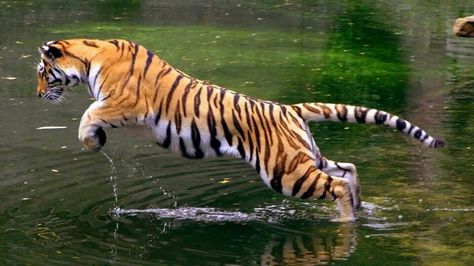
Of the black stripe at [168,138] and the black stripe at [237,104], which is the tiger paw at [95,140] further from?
the black stripe at [237,104]

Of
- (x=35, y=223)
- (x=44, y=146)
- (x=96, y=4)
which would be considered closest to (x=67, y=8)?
(x=96, y=4)

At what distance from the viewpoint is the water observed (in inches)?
248

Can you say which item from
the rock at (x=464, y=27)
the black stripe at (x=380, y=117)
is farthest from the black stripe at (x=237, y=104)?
the rock at (x=464, y=27)

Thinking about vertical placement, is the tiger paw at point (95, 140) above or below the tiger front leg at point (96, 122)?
below

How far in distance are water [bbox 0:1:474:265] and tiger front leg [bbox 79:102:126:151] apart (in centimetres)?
49

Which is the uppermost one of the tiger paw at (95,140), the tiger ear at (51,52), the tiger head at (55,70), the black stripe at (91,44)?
the black stripe at (91,44)

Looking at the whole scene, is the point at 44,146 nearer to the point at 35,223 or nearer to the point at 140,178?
the point at 140,178

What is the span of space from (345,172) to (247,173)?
118 centimetres

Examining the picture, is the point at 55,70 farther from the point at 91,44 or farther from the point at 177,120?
the point at 177,120

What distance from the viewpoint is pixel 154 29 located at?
15914 millimetres

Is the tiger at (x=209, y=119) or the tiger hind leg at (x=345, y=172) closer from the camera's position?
the tiger at (x=209, y=119)

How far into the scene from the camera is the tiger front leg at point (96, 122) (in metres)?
6.86

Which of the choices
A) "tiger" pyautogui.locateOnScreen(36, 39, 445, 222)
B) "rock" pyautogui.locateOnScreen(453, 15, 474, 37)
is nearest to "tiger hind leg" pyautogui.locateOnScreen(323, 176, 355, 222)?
"tiger" pyautogui.locateOnScreen(36, 39, 445, 222)

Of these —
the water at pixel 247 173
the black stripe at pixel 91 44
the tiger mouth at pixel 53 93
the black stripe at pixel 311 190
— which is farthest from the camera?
the tiger mouth at pixel 53 93
